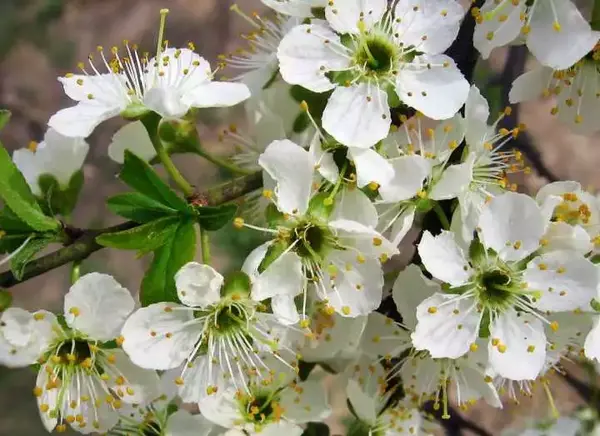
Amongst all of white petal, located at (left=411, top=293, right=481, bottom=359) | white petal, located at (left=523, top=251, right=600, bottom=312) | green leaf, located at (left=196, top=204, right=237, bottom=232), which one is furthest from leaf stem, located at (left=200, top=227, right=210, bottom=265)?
white petal, located at (left=523, top=251, right=600, bottom=312)

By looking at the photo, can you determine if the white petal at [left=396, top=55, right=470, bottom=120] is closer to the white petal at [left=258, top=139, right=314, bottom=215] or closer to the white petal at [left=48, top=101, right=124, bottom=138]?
the white petal at [left=258, top=139, right=314, bottom=215]

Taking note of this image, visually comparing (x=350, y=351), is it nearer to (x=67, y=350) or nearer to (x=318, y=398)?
(x=318, y=398)

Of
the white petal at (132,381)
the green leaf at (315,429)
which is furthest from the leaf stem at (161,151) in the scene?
the green leaf at (315,429)

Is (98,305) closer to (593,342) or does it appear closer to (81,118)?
(81,118)

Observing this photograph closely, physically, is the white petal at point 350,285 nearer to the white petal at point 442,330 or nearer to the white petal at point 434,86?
the white petal at point 442,330

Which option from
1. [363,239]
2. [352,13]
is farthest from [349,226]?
[352,13]

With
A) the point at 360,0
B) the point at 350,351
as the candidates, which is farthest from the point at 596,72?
the point at 350,351
